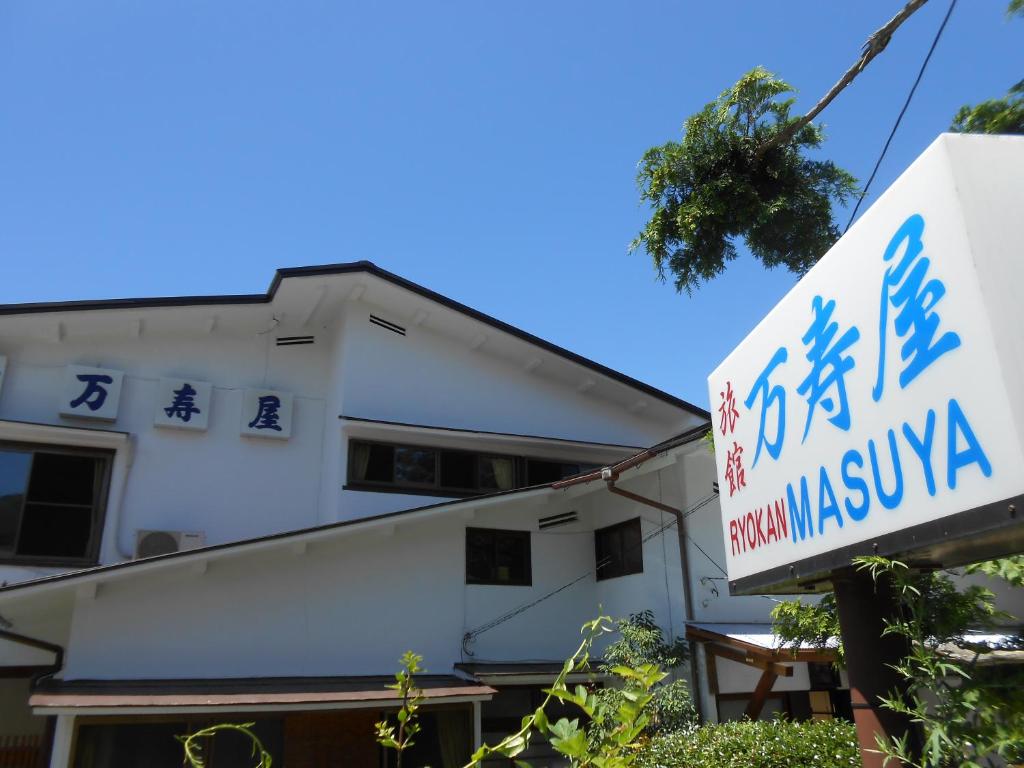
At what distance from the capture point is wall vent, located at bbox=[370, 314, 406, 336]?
13445 mm

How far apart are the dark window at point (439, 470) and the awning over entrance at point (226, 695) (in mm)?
3080

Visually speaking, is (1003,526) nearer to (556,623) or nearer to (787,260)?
(787,260)

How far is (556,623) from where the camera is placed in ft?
41.7

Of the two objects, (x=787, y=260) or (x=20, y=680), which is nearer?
(x=787, y=260)

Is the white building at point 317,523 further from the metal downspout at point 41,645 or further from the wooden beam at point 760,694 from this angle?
the wooden beam at point 760,694

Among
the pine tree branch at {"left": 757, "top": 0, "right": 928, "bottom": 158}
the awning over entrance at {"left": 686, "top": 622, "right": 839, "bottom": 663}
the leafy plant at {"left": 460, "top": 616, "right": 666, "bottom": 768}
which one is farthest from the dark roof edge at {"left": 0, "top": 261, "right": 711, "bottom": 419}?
the leafy plant at {"left": 460, "top": 616, "right": 666, "bottom": 768}

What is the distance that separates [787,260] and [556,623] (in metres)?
7.07

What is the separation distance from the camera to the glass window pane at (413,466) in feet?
41.8

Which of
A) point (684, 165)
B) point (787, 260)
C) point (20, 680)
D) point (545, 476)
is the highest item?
point (684, 165)

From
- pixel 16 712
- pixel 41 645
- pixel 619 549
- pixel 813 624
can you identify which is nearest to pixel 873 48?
pixel 813 624

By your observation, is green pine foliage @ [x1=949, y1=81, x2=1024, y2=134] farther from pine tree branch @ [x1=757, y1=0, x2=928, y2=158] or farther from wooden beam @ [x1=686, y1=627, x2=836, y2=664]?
wooden beam @ [x1=686, y1=627, x2=836, y2=664]

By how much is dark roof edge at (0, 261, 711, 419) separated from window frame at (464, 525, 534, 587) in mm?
3223

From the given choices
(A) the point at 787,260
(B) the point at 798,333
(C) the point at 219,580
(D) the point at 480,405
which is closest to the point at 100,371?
(C) the point at 219,580

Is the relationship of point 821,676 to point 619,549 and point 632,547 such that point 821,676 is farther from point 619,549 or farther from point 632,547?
point 619,549
